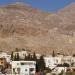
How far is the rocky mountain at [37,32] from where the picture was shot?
77625 millimetres

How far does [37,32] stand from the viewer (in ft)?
303

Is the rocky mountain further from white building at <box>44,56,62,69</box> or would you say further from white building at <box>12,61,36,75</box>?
white building at <box>12,61,36,75</box>

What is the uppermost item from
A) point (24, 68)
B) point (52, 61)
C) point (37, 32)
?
point (37, 32)

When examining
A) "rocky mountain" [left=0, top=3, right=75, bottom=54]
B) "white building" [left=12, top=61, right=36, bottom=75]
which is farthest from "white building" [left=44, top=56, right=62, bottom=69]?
"rocky mountain" [left=0, top=3, right=75, bottom=54]

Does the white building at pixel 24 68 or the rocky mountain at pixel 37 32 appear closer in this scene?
the white building at pixel 24 68

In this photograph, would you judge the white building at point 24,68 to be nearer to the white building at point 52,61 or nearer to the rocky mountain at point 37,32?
the white building at point 52,61

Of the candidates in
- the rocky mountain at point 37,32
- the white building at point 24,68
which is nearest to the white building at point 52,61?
the white building at point 24,68

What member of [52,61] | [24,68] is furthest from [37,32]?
[24,68]

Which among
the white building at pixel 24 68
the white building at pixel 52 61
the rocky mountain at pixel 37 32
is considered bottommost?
the white building at pixel 24 68

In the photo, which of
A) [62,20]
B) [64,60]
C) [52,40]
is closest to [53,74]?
[64,60]

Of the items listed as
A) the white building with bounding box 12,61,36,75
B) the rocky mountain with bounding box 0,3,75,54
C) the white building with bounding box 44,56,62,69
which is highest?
the rocky mountain with bounding box 0,3,75,54

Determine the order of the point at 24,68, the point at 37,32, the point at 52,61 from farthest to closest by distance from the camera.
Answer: the point at 37,32, the point at 52,61, the point at 24,68

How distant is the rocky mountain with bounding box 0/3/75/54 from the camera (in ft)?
255

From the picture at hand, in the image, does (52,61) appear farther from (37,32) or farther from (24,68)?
(37,32)
